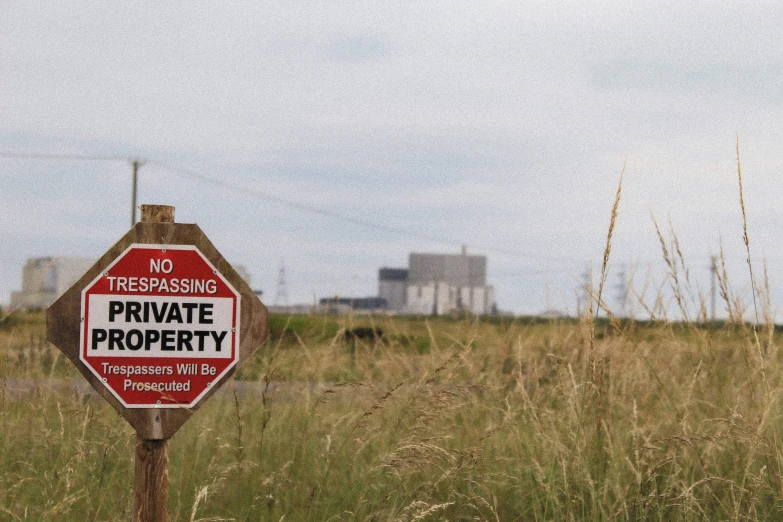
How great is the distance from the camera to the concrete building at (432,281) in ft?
280

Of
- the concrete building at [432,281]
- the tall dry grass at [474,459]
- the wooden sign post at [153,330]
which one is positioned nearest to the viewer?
the wooden sign post at [153,330]

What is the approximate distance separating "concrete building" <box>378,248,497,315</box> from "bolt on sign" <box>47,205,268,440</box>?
8028cm

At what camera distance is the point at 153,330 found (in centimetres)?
285

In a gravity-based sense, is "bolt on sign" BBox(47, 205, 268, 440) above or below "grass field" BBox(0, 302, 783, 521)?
above

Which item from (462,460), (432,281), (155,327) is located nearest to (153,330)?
(155,327)

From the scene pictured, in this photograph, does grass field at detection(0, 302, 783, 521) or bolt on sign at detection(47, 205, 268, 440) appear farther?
grass field at detection(0, 302, 783, 521)

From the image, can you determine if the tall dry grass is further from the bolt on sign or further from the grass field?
the bolt on sign

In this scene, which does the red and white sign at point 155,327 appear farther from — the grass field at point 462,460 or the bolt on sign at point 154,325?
the grass field at point 462,460

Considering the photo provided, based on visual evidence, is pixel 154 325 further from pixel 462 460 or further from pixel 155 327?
pixel 462 460

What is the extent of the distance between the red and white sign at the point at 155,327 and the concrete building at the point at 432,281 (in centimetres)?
8029

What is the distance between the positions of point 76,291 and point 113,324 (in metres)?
0.16

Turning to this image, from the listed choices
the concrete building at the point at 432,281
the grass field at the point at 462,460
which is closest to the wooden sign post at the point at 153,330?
the grass field at the point at 462,460

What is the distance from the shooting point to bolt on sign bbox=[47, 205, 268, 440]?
2840 millimetres

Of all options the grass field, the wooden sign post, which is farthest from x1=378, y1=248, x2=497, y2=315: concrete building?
the wooden sign post
